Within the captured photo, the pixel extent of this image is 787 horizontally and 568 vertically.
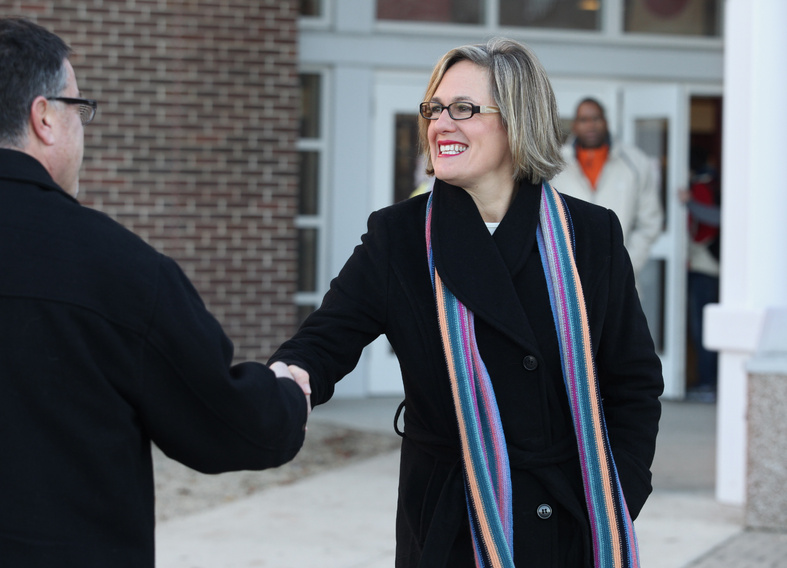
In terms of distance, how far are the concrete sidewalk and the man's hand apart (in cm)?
257

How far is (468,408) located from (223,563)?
277 centimetres

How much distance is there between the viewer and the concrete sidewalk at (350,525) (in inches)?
199

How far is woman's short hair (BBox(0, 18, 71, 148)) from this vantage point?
77.4 inches

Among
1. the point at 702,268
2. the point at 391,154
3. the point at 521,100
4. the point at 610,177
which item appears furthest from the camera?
the point at 702,268

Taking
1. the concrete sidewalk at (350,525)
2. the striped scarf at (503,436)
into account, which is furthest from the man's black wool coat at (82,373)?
the concrete sidewalk at (350,525)

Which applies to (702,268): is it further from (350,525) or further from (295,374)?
(295,374)

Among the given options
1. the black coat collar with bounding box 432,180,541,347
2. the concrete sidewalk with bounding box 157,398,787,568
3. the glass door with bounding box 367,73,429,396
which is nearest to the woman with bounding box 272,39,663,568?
the black coat collar with bounding box 432,180,541,347

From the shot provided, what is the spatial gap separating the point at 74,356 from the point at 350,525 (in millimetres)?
3865

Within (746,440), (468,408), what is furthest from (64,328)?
(746,440)

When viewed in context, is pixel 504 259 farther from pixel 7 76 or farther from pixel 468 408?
pixel 7 76

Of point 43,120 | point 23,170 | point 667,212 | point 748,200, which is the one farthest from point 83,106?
point 667,212

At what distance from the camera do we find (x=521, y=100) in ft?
9.08

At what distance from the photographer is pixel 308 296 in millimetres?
9141

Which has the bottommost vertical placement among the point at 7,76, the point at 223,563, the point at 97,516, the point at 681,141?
the point at 223,563
